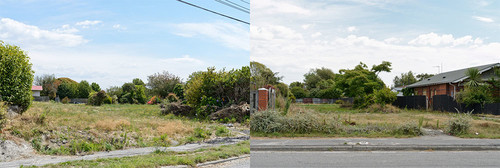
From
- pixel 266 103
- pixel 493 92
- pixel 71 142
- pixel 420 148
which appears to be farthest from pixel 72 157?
pixel 493 92

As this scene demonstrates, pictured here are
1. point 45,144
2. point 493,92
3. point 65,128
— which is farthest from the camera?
point 493,92

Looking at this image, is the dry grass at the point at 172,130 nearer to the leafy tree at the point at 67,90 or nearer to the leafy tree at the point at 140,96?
the leafy tree at the point at 140,96

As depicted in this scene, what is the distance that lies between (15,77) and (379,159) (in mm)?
8768

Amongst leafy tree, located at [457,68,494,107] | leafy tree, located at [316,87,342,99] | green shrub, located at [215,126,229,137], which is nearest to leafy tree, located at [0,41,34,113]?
green shrub, located at [215,126,229,137]

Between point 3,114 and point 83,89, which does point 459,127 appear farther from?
point 83,89

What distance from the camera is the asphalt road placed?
6.61 m

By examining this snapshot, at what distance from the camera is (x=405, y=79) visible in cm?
6600

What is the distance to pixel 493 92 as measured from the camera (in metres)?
22.5

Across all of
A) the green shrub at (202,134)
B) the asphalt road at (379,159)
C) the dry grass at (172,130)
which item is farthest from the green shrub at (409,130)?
the dry grass at (172,130)

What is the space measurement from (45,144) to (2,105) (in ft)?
7.13

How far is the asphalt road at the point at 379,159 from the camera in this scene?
260 inches

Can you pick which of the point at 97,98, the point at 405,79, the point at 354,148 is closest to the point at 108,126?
the point at 354,148

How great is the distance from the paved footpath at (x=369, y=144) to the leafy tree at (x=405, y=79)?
5548 centimetres

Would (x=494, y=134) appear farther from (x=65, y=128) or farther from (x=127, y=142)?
(x=65, y=128)
